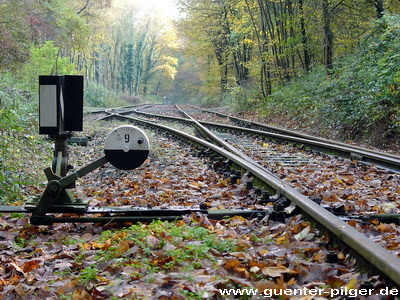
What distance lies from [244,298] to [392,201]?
9.75ft

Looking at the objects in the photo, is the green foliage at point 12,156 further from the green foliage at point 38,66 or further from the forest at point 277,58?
the green foliage at point 38,66

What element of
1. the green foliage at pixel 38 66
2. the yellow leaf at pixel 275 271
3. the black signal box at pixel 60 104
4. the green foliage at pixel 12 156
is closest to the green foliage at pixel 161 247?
the yellow leaf at pixel 275 271

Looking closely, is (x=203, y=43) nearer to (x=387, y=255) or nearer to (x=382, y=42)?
(x=382, y=42)

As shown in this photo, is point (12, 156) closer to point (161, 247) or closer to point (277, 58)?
point (161, 247)

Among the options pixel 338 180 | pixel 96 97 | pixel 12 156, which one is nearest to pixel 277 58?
pixel 12 156

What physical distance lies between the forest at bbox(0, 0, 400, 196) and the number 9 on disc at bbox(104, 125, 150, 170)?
3.01 meters

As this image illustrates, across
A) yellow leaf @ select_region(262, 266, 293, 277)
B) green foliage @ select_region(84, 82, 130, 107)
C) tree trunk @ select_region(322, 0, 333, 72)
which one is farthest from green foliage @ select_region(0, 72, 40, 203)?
green foliage @ select_region(84, 82, 130, 107)

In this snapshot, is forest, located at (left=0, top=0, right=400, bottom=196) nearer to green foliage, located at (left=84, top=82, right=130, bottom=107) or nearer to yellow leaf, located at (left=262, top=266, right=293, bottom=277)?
green foliage, located at (left=84, top=82, right=130, bottom=107)

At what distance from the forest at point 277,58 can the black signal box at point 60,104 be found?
2.49 metres

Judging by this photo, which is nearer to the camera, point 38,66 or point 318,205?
point 318,205

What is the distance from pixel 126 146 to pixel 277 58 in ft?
62.8

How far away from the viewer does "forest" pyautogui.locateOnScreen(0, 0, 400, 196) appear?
10.6m

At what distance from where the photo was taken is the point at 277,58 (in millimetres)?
Answer: 21688

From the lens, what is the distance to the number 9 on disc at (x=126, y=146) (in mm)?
3744
